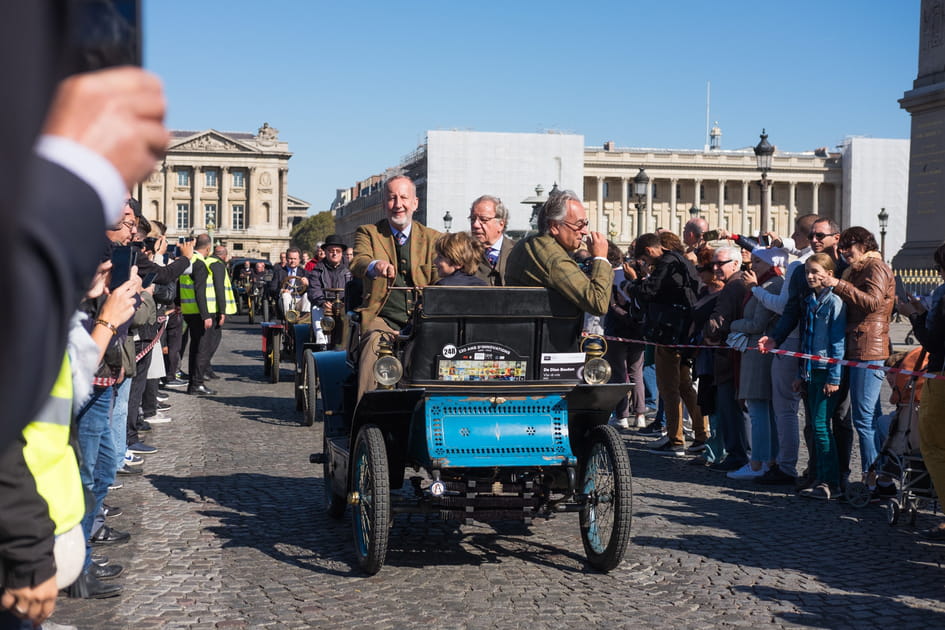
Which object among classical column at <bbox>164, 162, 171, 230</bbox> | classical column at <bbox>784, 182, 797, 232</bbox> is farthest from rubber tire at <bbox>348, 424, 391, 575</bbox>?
classical column at <bbox>164, 162, 171, 230</bbox>

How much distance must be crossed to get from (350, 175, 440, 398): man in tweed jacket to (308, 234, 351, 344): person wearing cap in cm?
633

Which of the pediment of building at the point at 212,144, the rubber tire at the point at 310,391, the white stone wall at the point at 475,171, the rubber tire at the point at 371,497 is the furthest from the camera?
the pediment of building at the point at 212,144

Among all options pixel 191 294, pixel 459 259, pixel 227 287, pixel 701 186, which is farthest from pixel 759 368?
pixel 701 186

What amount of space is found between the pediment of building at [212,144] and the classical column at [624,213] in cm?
4313

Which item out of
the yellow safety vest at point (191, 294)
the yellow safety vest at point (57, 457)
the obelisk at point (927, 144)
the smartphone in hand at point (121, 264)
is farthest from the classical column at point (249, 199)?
the yellow safety vest at point (57, 457)

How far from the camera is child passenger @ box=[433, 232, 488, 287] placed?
19.5ft

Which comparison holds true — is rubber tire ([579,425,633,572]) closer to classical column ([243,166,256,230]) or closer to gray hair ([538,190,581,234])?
gray hair ([538,190,581,234])

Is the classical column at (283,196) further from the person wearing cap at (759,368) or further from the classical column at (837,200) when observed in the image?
the person wearing cap at (759,368)

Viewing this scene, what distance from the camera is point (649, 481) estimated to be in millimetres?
8102

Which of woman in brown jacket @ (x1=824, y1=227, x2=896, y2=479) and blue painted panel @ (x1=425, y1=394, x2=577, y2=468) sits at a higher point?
woman in brown jacket @ (x1=824, y1=227, x2=896, y2=479)

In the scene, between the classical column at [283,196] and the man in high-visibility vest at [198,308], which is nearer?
the man in high-visibility vest at [198,308]

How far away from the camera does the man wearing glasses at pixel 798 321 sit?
755 cm

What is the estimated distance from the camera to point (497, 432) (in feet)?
17.4

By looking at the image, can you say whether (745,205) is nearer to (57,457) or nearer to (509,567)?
(509,567)
